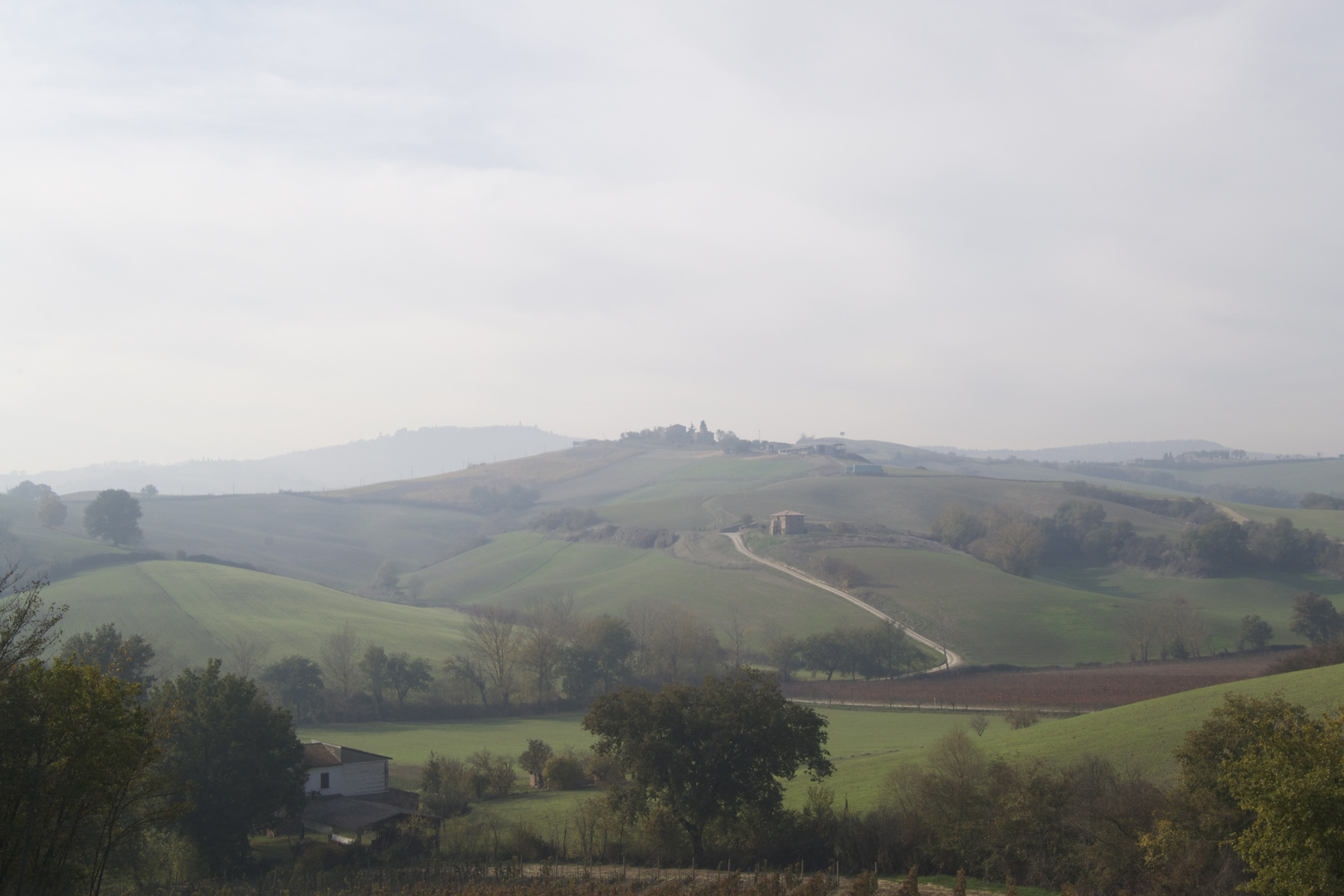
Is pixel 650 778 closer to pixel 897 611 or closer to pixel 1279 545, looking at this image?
pixel 897 611

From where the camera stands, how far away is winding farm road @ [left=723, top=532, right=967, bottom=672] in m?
82.5

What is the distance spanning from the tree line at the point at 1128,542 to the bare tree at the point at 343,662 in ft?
271

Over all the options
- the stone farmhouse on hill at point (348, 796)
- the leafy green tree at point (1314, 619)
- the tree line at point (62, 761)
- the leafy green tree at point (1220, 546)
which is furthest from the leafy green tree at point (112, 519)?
the leafy green tree at point (1220, 546)

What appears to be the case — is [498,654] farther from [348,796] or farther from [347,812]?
[347,812]

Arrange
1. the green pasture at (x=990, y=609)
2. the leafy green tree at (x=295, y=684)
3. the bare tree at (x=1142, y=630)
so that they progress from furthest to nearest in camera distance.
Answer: the green pasture at (x=990, y=609) → the bare tree at (x=1142, y=630) → the leafy green tree at (x=295, y=684)

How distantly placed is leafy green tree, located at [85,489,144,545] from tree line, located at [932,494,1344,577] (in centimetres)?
12420

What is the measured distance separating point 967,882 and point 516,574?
11331 centimetres

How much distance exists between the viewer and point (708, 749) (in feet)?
108

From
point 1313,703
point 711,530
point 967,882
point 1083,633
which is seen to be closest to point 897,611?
point 1083,633

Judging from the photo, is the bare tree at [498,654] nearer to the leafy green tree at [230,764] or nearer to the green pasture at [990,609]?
the leafy green tree at [230,764]

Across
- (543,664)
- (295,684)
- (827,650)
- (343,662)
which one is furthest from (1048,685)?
(295,684)

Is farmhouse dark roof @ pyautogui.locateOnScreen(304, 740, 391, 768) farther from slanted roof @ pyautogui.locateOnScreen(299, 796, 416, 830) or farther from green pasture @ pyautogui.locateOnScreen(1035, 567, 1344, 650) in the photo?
green pasture @ pyautogui.locateOnScreen(1035, 567, 1344, 650)

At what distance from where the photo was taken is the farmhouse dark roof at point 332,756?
43625 mm

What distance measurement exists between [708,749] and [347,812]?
63.7 ft
